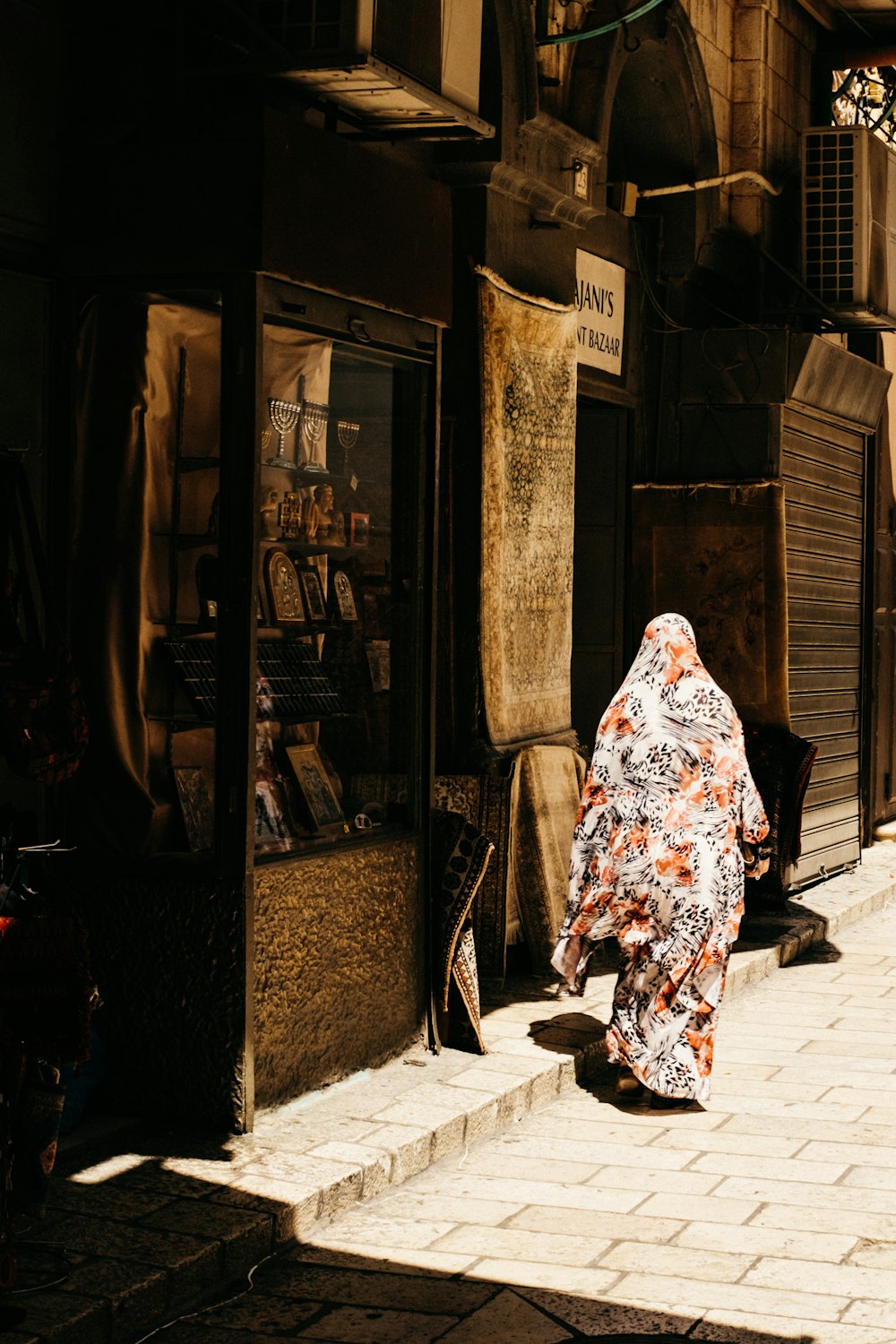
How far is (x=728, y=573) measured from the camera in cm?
1045

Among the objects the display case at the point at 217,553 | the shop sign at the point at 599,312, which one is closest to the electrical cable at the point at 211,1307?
the display case at the point at 217,553

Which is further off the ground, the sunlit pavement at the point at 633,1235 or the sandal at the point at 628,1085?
the sandal at the point at 628,1085

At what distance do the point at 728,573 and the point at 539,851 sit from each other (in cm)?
297

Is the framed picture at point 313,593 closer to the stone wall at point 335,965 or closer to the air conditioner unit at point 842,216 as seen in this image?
the stone wall at point 335,965

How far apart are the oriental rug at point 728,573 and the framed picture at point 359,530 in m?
3.97

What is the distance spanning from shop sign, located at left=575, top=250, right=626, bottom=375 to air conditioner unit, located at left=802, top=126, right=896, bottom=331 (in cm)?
195

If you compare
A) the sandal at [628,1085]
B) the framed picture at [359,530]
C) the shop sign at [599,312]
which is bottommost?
the sandal at [628,1085]

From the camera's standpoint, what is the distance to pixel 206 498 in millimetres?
5707

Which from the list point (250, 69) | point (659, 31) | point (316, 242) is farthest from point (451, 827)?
point (659, 31)

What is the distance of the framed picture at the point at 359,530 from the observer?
6.56 meters

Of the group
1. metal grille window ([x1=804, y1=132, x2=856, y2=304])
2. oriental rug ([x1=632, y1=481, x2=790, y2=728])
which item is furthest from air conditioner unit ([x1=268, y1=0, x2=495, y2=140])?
metal grille window ([x1=804, y1=132, x2=856, y2=304])

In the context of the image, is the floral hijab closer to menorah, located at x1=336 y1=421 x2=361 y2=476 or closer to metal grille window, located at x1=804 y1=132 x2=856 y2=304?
menorah, located at x1=336 y1=421 x2=361 y2=476

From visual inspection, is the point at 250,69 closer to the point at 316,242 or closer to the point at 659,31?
the point at 316,242

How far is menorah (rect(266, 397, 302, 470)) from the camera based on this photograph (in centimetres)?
592
